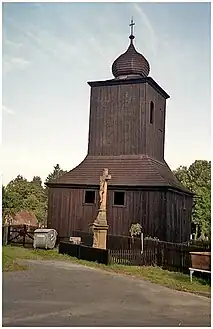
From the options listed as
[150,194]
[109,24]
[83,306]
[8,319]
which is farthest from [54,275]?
[150,194]

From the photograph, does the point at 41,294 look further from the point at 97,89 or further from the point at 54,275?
the point at 97,89

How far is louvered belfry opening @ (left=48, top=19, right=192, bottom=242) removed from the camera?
13203 mm

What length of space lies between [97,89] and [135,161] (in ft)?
9.28

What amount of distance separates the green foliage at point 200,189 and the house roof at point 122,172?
1.86 meters

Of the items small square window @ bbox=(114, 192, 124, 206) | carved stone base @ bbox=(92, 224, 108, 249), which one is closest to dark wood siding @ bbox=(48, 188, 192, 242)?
small square window @ bbox=(114, 192, 124, 206)

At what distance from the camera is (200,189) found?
18781 millimetres

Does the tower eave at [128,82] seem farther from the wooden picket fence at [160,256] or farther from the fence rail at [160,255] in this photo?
the wooden picket fence at [160,256]

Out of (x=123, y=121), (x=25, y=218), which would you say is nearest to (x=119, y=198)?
(x=123, y=121)

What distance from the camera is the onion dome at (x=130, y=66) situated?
51.1 ft

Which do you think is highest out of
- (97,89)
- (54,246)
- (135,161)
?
(97,89)

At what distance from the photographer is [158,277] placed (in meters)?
7.87

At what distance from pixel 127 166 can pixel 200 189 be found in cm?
567

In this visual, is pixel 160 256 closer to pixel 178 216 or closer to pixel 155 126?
pixel 178 216

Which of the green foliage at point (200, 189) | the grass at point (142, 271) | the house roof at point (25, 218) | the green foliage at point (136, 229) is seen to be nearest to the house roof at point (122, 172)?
the green foliage at point (136, 229)
